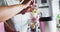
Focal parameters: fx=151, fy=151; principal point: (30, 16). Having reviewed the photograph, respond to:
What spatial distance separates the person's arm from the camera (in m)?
0.65

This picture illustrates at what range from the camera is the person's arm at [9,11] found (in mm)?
647

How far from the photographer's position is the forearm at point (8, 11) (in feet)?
2.12

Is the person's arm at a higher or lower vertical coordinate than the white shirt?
higher

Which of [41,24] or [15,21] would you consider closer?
[15,21]

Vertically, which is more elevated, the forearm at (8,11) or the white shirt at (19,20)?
the forearm at (8,11)

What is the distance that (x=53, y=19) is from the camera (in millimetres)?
896

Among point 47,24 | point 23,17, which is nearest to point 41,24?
point 47,24

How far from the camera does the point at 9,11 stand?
67 centimetres

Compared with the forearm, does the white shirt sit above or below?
below

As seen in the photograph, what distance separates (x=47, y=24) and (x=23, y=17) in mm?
195

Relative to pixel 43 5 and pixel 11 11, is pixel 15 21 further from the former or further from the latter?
pixel 43 5

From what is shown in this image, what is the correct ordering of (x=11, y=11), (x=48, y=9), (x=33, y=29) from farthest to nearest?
(x=48, y=9) < (x=33, y=29) < (x=11, y=11)

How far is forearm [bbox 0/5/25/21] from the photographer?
65cm

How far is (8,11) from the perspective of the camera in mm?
668
